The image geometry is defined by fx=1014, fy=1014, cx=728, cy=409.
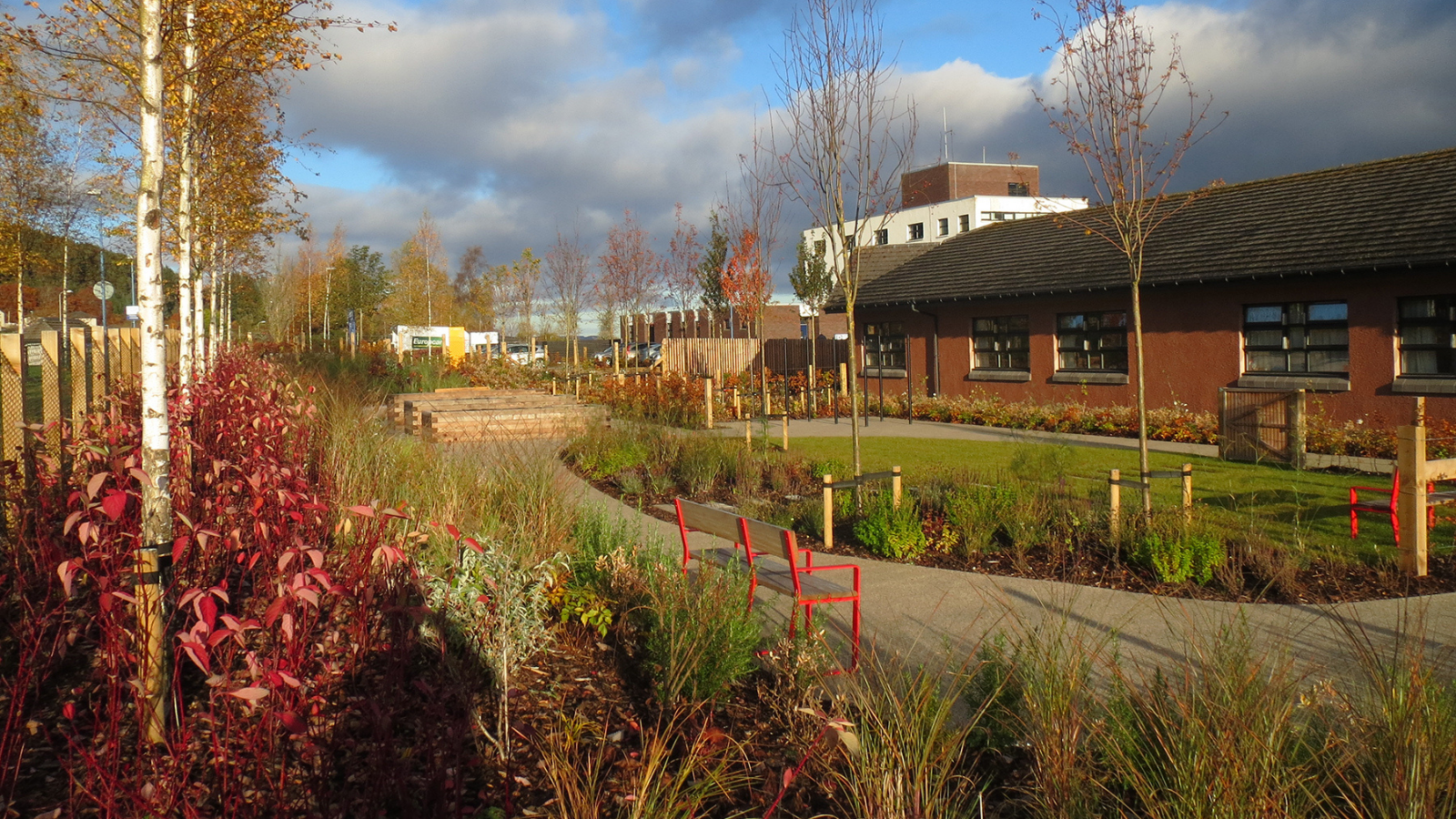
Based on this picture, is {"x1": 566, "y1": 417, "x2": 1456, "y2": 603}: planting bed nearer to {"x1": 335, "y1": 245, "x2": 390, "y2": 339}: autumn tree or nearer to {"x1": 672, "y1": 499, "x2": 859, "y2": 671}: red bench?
{"x1": 672, "y1": 499, "x2": 859, "y2": 671}: red bench

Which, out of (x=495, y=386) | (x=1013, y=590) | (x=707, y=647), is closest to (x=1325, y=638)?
(x=1013, y=590)

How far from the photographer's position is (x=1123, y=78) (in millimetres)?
8539

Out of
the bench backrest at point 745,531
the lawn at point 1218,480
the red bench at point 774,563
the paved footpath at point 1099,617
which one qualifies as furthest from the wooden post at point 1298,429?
the bench backrest at point 745,531

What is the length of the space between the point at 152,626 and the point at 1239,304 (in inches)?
753

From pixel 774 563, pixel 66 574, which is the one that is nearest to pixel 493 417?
pixel 774 563

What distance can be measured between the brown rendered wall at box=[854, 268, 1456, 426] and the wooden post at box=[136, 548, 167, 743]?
1631 centimetres

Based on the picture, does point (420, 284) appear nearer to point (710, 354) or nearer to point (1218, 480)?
point (710, 354)

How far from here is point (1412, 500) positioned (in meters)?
6.96

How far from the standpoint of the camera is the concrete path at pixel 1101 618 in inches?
208

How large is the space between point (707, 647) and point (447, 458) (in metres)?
4.79

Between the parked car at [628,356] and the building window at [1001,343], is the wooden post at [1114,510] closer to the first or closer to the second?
the building window at [1001,343]

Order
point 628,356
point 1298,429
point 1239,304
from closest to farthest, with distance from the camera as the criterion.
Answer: point 1298,429, point 1239,304, point 628,356

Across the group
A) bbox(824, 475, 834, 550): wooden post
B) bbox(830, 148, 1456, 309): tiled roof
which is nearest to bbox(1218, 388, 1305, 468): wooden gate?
bbox(830, 148, 1456, 309): tiled roof

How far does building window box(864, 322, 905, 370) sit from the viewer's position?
26594mm
